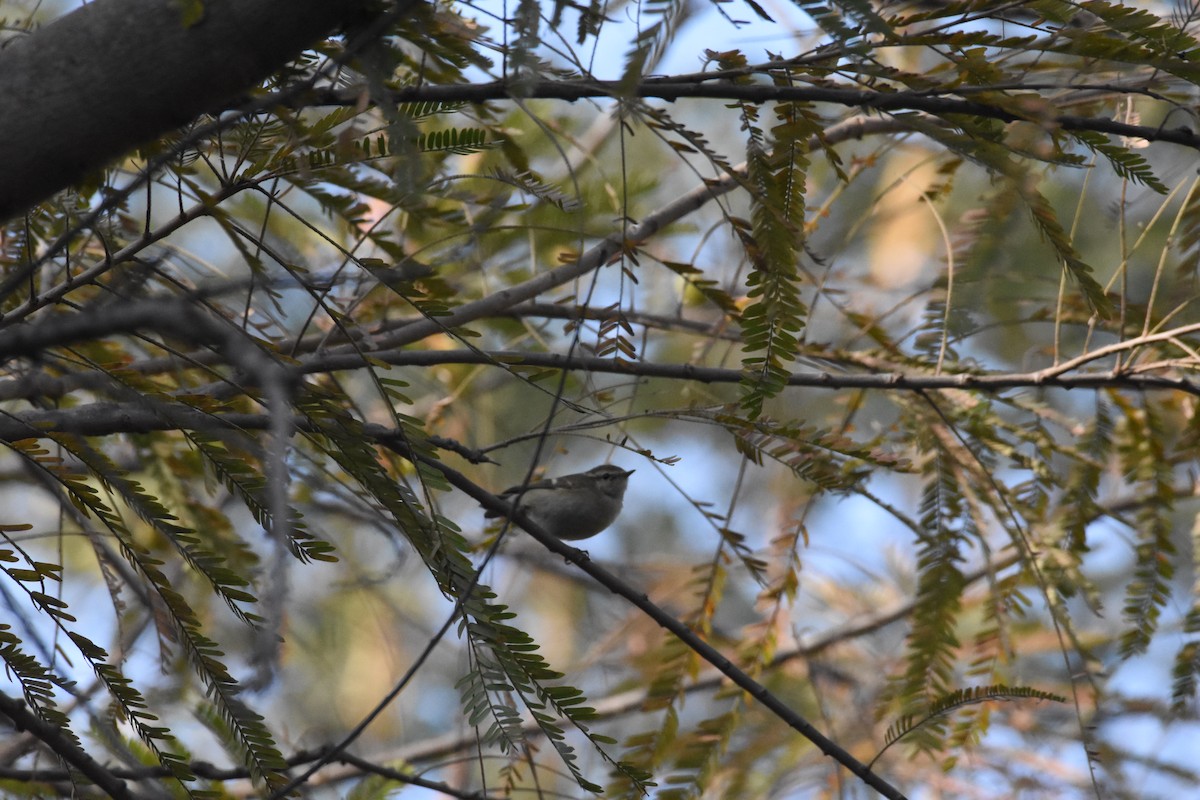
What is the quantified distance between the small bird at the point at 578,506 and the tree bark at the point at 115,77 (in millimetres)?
2945

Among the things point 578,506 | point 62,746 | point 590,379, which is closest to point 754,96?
point 590,379

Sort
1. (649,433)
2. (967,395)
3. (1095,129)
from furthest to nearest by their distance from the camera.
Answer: (649,433)
(967,395)
(1095,129)

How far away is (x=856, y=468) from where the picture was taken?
2.61 meters

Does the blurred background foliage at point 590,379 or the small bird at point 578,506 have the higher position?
the small bird at point 578,506

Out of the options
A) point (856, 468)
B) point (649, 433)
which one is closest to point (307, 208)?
point (649, 433)

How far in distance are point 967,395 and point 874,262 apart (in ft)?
18.5

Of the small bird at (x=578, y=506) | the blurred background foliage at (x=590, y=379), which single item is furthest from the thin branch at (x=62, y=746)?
the small bird at (x=578, y=506)

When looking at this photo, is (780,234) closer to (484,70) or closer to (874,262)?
(484,70)

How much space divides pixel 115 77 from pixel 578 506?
10.3ft

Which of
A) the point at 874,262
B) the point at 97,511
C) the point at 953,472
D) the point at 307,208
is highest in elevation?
the point at 874,262

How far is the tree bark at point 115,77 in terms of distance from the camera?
4.37 ft

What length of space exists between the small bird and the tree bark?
2.94 m

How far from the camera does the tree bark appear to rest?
4.37 feet

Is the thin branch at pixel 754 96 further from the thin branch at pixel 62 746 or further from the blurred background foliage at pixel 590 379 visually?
the thin branch at pixel 62 746
